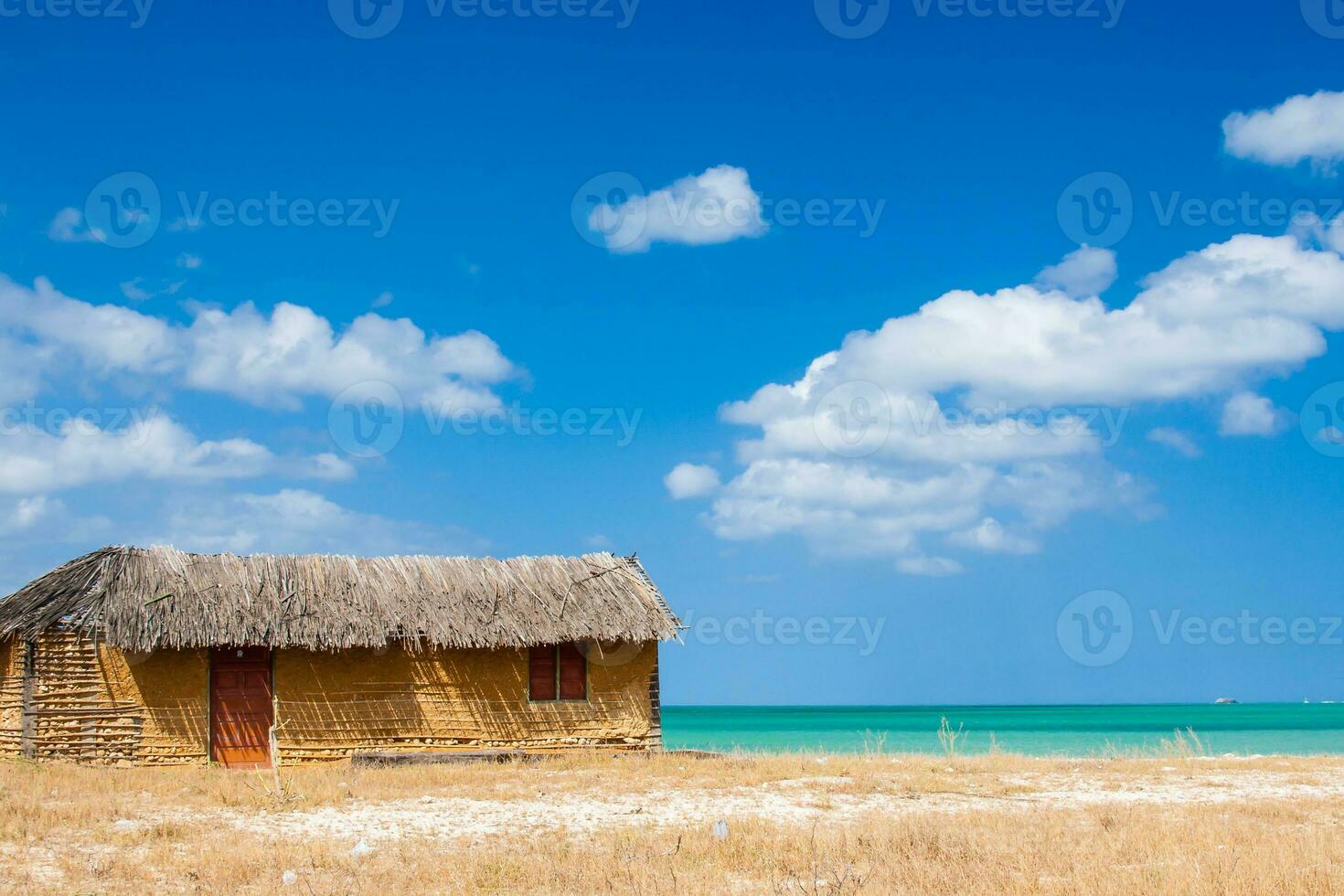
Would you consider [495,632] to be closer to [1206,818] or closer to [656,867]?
[656,867]

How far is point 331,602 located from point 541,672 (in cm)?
371

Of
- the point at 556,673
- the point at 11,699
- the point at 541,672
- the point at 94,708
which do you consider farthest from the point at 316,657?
the point at 11,699

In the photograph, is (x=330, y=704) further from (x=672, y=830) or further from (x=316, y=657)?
(x=672, y=830)

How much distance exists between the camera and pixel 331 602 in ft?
63.5

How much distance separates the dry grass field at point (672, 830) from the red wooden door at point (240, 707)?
0.65 metres

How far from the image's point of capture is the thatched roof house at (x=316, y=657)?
18078 millimetres

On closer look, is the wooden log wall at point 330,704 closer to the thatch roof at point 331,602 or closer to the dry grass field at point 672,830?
the thatch roof at point 331,602

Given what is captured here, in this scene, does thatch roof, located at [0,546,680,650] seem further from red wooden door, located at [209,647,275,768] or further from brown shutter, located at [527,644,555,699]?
red wooden door, located at [209,647,275,768]

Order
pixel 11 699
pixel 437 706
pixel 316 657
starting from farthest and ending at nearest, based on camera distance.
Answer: pixel 437 706 < pixel 316 657 < pixel 11 699

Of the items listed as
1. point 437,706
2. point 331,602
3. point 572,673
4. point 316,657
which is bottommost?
point 437,706

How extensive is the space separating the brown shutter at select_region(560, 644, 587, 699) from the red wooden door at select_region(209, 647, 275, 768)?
474 cm

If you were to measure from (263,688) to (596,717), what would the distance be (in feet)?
17.9

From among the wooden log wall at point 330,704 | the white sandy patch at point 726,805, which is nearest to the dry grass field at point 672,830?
the white sandy patch at point 726,805

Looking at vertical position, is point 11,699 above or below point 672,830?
above
